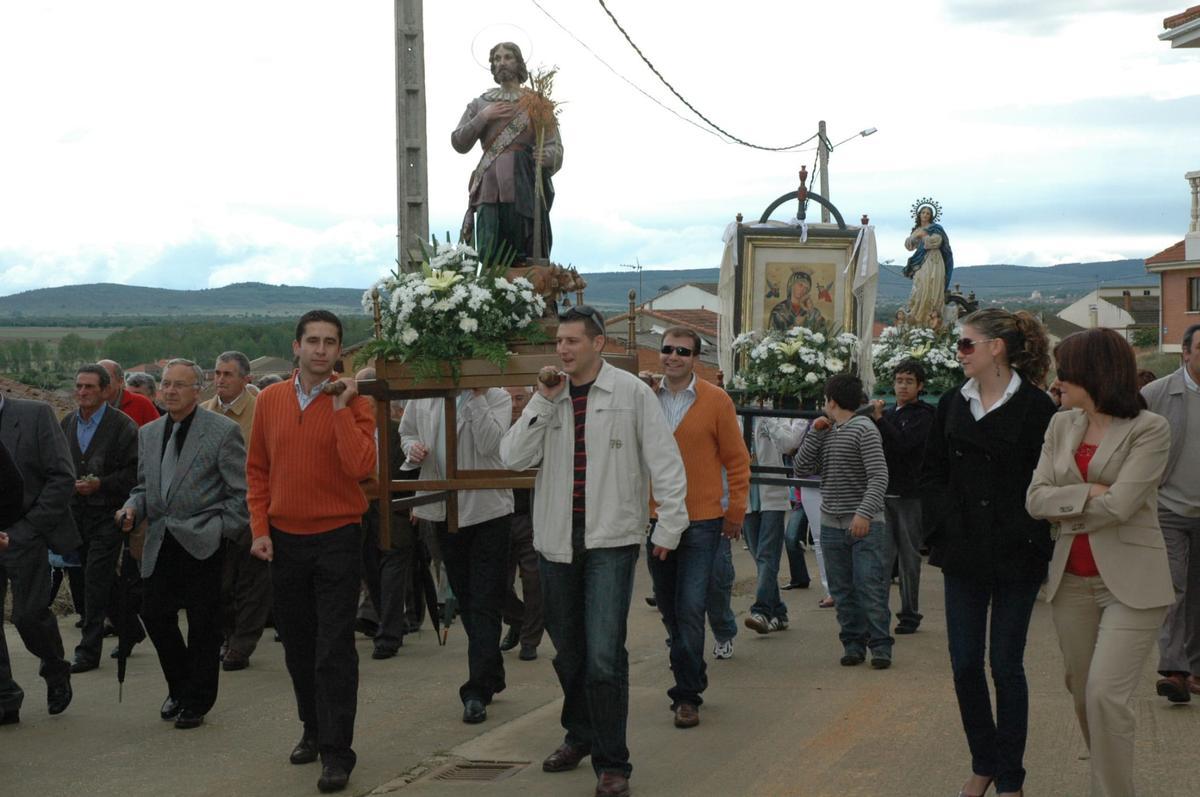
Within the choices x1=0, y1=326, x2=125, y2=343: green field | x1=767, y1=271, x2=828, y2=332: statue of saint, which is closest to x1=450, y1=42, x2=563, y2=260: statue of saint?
x1=767, y1=271, x2=828, y2=332: statue of saint

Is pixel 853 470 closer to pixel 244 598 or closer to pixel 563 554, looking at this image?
pixel 563 554

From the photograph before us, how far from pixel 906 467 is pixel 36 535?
19.4ft

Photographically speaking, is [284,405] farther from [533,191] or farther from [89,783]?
[533,191]

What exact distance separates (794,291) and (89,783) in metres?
11.6

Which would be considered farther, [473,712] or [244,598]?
[244,598]

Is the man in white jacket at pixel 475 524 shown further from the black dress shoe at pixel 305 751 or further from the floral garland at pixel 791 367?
the floral garland at pixel 791 367

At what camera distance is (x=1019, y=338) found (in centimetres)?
635

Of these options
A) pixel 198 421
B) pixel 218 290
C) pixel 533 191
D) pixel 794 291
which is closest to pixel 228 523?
pixel 198 421

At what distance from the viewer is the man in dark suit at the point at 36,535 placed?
8.62 meters

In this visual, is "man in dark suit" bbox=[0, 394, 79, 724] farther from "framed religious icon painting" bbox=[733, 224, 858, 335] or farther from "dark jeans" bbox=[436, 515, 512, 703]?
"framed religious icon painting" bbox=[733, 224, 858, 335]

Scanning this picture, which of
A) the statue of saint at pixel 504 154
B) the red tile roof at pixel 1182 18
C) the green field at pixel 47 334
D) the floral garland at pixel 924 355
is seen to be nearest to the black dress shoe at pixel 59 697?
the statue of saint at pixel 504 154

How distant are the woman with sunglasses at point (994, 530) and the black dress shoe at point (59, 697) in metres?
5.23

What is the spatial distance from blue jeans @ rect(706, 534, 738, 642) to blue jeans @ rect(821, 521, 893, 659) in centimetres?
72

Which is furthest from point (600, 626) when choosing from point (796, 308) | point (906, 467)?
point (796, 308)
